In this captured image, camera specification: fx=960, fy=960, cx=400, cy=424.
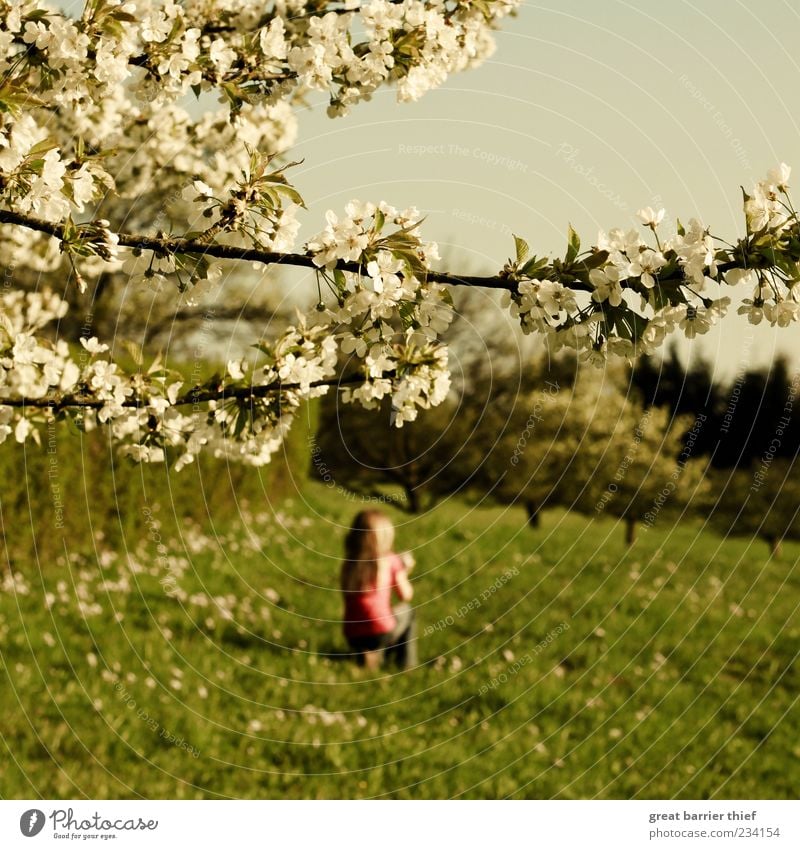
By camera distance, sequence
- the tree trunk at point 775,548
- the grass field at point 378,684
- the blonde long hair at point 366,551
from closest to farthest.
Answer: the grass field at point 378,684 → the blonde long hair at point 366,551 → the tree trunk at point 775,548

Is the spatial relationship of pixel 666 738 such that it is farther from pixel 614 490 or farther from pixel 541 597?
pixel 614 490

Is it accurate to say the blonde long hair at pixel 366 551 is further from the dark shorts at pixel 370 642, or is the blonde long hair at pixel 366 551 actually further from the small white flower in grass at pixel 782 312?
the small white flower in grass at pixel 782 312

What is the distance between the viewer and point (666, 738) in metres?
7.12

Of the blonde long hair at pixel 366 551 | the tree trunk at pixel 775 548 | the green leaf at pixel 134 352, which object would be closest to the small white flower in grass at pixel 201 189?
the green leaf at pixel 134 352

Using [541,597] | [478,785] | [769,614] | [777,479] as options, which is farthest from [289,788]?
[777,479]

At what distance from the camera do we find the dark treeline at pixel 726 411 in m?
19.0

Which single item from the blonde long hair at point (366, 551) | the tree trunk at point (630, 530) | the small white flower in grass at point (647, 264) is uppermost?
the small white flower in grass at point (647, 264)

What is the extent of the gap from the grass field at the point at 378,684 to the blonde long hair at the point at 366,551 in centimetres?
63

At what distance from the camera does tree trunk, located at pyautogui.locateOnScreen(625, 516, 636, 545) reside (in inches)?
679

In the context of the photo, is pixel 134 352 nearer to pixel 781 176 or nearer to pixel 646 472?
pixel 781 176

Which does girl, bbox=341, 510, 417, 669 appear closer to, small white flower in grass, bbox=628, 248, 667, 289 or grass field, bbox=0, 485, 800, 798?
grass field, bbox=0, 485, 800, 798

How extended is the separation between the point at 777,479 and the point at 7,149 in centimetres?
1825
